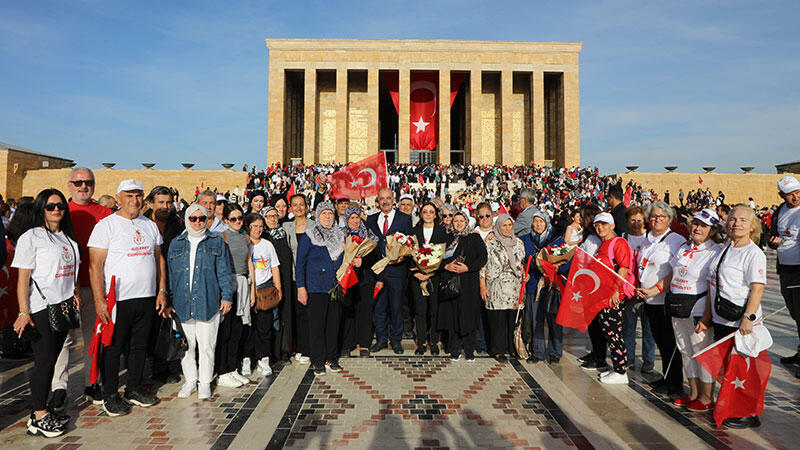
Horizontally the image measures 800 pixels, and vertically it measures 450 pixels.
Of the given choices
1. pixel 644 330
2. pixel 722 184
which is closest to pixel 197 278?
pixel 644 330

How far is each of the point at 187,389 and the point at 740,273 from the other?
16.9 ft

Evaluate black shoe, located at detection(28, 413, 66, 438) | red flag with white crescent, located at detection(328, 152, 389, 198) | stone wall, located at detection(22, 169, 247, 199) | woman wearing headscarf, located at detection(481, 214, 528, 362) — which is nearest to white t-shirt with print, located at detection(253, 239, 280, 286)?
black shoe, located at detection(28, 413, 66, 438)

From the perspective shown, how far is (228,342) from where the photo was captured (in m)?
4.65

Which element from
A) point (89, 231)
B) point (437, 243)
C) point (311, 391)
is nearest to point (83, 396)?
point (89, 231)

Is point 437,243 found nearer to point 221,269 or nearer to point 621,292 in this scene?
point 621,292

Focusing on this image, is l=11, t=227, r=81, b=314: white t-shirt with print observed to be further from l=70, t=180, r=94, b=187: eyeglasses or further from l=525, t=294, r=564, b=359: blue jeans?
l=525, t=294, r=564, b=359: blue jeans

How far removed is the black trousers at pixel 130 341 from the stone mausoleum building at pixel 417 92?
3058 centimetres

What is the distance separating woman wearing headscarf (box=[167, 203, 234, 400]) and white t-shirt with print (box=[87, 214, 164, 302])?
0.28 m

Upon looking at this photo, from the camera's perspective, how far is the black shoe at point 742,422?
356 cm

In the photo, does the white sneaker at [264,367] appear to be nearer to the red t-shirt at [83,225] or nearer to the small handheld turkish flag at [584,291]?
the red t-shirt at [83,225]

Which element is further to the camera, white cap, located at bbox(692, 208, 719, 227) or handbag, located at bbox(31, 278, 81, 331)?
white cap, located at bbox(692, 208, 719, 227)

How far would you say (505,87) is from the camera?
114 ft

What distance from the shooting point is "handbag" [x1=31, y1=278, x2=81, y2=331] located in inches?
135

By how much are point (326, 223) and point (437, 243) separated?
142 centimetres
